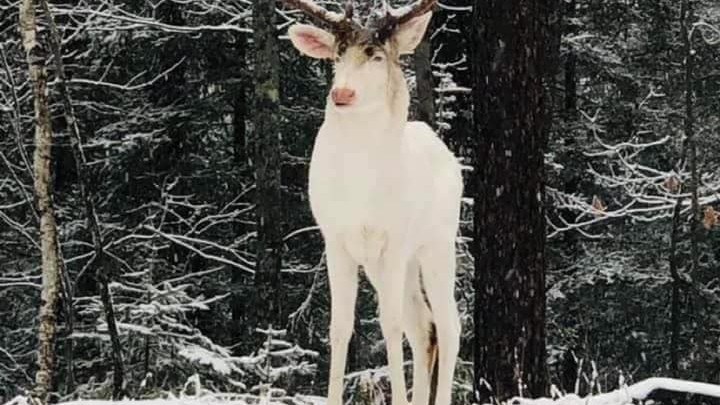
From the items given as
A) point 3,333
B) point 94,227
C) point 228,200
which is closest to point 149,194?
point 228,200

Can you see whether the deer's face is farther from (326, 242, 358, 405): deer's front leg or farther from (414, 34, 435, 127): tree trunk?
(414, 34, 435, 127): tree trunk

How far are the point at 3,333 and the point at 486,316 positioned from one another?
12293 millimetres

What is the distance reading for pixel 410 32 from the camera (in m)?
3.98

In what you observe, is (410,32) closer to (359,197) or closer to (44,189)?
(359,197)

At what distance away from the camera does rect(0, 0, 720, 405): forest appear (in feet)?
43.2

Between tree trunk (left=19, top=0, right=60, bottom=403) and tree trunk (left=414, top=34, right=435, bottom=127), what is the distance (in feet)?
12.5

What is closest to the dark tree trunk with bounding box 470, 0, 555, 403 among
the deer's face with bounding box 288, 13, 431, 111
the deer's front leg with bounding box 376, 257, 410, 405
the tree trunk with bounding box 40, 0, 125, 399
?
the deer's front leg with bounding box 376, 257, 410, 405

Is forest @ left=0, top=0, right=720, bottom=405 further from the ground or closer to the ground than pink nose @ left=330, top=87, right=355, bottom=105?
closer to the ground

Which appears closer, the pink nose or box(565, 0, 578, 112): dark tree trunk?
the pink nose

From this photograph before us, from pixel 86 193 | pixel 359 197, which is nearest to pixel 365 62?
pixel 359 197

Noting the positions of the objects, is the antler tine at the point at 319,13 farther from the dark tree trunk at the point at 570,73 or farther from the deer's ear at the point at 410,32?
the dark tree trunk at the point at 570,73

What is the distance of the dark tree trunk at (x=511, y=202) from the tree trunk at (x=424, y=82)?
412 cm

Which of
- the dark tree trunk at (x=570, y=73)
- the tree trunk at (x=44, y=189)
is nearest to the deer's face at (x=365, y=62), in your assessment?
the tree trunk at (x=44, y=189)

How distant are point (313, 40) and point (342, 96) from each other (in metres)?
0.40
